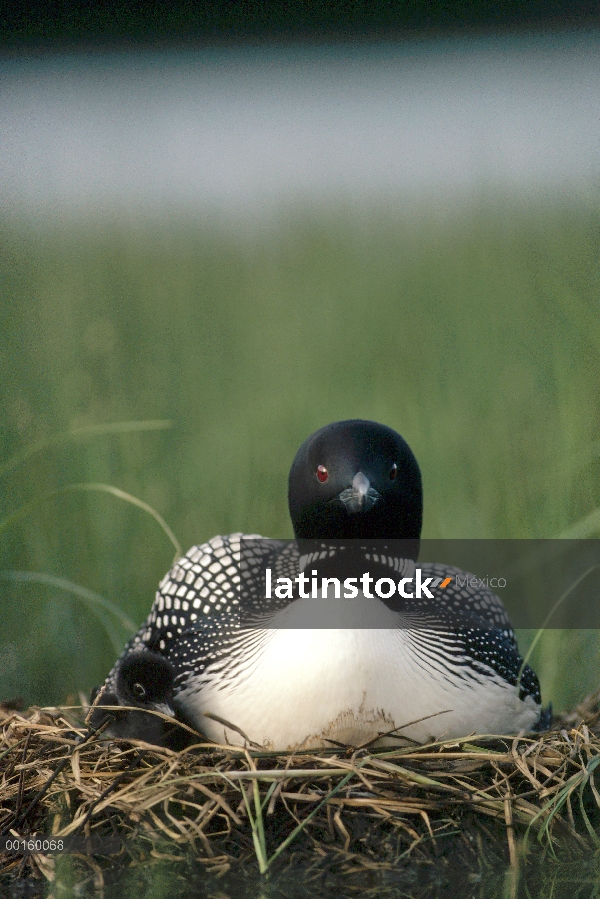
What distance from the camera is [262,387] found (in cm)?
146

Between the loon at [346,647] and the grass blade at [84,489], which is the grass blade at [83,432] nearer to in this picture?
the grass blade at [84,489]

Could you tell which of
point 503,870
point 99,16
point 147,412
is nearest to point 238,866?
point 503,870

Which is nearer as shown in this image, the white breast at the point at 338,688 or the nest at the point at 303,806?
the nest at the point at 303,806

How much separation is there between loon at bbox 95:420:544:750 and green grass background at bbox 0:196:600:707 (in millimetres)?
225

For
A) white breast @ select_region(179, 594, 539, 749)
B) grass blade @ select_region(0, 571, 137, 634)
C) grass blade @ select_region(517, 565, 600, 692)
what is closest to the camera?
white breast @ select_region(179, 594, 539, 749)

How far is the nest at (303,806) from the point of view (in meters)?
0.91

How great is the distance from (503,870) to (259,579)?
0.55m

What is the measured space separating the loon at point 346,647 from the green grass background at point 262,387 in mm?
225

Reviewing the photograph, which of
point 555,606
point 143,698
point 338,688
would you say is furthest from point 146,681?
point 555,606

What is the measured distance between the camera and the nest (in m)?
0.91

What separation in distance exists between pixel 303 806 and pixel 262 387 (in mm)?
712

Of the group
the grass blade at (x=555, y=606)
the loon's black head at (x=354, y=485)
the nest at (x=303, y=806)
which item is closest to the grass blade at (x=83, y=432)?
the loon's black head at (x=354, y=485)

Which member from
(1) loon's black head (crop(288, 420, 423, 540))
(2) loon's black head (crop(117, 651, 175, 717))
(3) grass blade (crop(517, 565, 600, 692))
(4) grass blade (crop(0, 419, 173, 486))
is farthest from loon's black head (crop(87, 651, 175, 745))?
(3) grass blade (crop(517, 565, 600, 692))

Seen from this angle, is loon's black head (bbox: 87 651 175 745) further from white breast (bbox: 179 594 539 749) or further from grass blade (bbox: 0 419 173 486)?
grass blade (bbox: 0 419 173 486)
